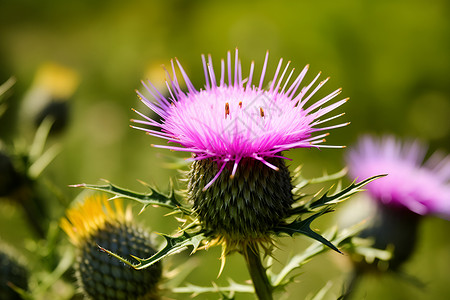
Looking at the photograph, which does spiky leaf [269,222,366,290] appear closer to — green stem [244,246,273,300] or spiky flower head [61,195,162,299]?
green stem [244,246,273,300]

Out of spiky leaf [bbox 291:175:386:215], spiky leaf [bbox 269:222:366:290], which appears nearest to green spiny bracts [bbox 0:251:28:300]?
spiky leaf [bbox 269:222:366:290]

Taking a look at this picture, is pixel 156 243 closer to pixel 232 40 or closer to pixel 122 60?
pixel 232 40

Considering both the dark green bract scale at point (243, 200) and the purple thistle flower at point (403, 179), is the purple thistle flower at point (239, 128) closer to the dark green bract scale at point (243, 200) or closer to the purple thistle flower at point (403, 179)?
the dark green bract scale at point (243, 200)

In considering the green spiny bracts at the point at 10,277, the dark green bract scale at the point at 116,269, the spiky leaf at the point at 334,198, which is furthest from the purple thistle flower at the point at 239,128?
the green spiny bracts at the point at 10,277

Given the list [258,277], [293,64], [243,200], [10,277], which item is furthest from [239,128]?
[293,64]

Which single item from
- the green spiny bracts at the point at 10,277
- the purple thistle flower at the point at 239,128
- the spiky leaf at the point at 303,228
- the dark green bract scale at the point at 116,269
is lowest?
the green spiny bracts at the point at 10,277

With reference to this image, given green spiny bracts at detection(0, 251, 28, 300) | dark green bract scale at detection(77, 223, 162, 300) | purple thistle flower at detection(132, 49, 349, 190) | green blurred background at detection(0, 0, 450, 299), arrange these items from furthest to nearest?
green blurred background at detection(0, 0, 450, 299) → green spiny bracts at detection(0, 251, 28, 300) → dark green bract scale at detection(77, 223, 162, 300) → purple thistle flower at detection(132, 49, 349, 190)
